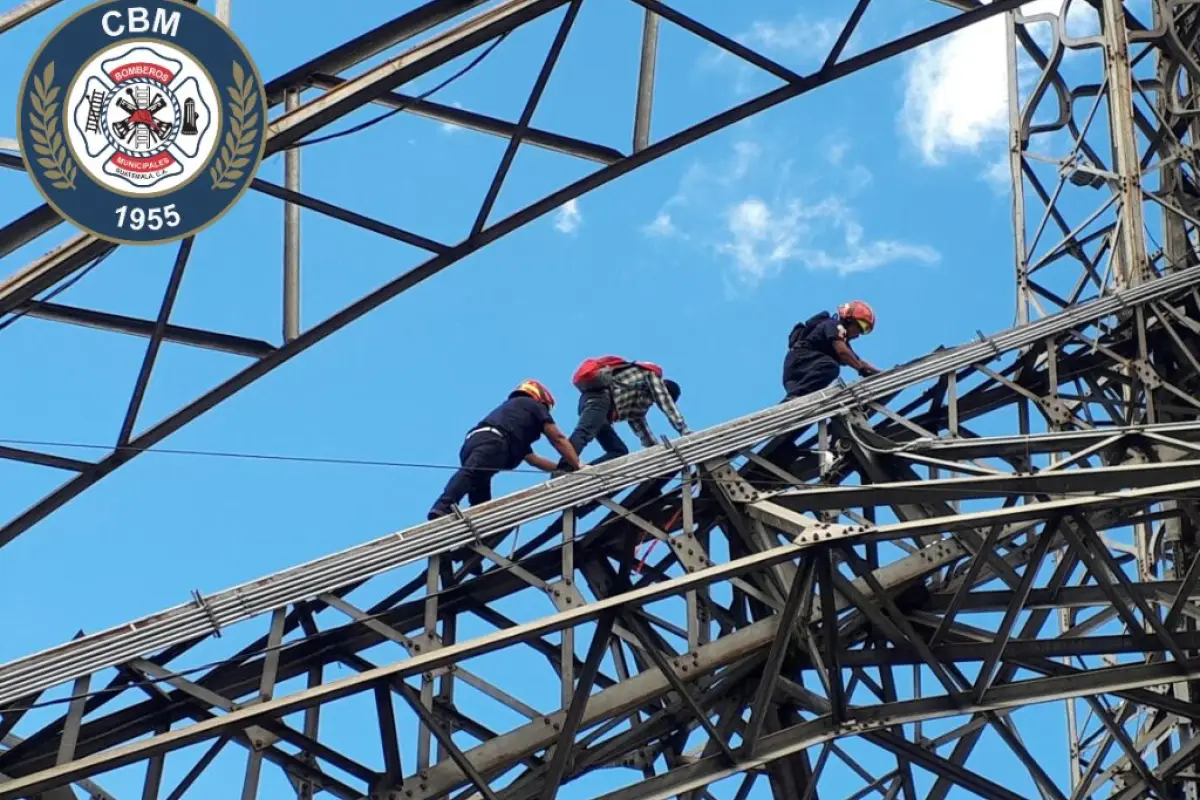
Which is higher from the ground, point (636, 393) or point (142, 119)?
point (636, 393)

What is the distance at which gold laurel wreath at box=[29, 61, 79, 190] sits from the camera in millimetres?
12578

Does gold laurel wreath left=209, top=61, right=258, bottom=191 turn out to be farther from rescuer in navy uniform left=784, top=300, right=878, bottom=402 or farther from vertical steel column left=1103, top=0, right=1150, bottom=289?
vertical steel column left=1103, top=0, right=1150, bottom=289

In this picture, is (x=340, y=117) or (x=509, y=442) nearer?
(x=340, y=117)

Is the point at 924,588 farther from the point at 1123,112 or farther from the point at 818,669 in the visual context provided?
the point at 1123,112

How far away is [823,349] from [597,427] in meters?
2.48

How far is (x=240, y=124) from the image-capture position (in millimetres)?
12891

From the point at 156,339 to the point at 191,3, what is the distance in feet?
7.71

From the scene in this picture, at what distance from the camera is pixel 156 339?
1348cm

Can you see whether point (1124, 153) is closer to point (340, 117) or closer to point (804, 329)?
point (804, 329)

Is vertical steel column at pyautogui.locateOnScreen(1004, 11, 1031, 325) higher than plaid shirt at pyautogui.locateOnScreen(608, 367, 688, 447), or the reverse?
vertical steel column at pyautogui.locateOnScreen(1004, 11, 1031, 325)

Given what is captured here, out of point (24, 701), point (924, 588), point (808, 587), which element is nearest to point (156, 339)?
point (24, 701)

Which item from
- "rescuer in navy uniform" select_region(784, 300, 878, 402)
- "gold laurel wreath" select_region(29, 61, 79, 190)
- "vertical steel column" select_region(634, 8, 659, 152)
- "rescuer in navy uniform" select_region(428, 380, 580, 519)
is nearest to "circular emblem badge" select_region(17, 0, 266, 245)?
"gold laurel wreath" select_region(29, 61, 79, 190)

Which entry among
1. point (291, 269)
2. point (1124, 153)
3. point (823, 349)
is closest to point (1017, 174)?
point (1124, 153)

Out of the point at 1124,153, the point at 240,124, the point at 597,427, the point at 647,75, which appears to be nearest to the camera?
the point at 240,124
